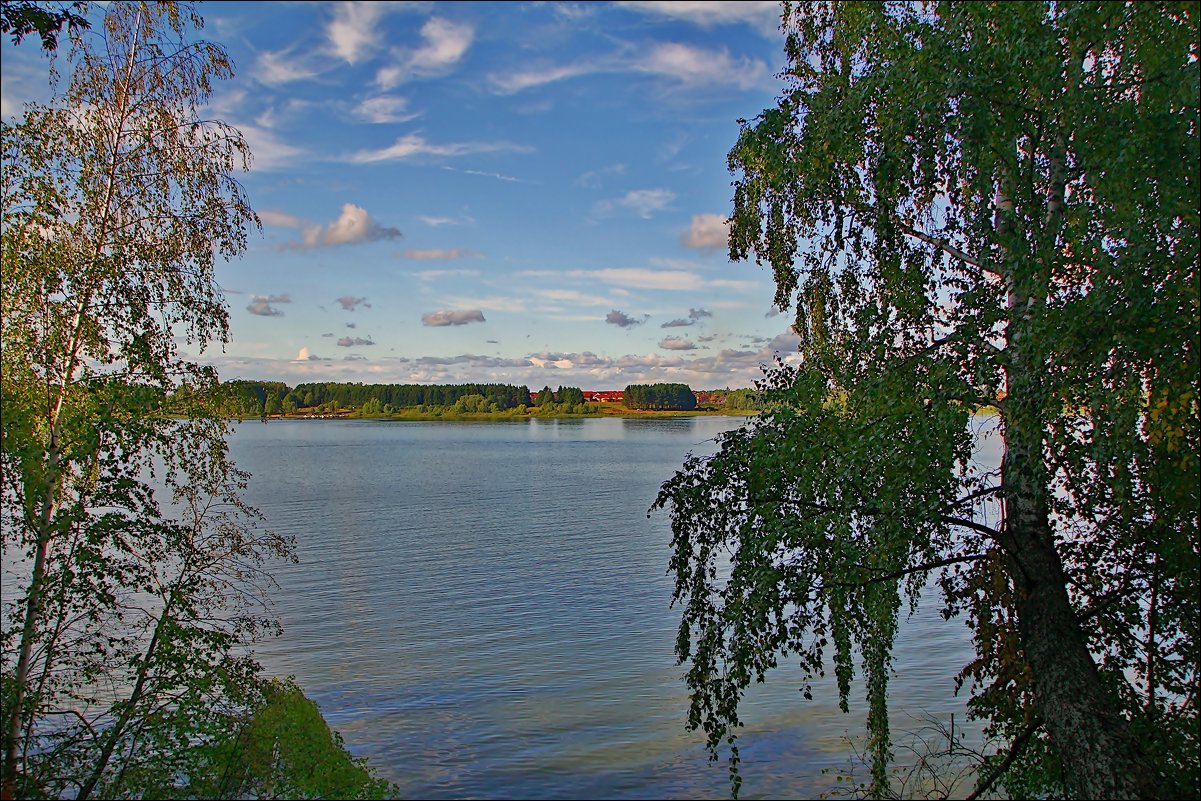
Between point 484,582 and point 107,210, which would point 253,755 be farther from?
point 484,582

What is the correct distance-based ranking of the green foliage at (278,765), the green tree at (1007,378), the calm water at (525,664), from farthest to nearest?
1. the calm water at (525,664)
2. the green foliage at (278,765)
3. the green tree at (1007,378)

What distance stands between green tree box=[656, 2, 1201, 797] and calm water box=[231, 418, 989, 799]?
154 centimetres

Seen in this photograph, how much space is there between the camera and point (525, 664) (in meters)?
18.0

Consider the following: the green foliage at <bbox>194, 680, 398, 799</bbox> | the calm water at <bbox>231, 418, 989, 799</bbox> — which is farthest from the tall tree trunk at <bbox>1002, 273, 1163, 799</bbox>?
the green foliage at <bbox>194, 680, 398, 799</bbox>

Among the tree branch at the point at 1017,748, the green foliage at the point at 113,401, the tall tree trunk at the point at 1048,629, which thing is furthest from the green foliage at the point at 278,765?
the tall tree trunk at the point at 1048,629

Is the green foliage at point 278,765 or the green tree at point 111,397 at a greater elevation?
the green tree at point 111,397

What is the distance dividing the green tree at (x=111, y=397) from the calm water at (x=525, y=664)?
416 cm

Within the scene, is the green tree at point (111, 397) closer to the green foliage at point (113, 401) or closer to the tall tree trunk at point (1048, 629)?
the green foliage at point (113, 401)

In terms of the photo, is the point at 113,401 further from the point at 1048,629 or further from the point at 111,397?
the point at 1048,629

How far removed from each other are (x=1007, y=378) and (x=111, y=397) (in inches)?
346

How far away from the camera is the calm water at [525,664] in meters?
13.0

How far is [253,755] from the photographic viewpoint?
9.97m

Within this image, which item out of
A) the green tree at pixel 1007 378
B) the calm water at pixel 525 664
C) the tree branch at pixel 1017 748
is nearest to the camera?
the green tree at pixel 1007 378

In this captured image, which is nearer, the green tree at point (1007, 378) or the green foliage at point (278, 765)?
the green tree at point (1007, 378)
